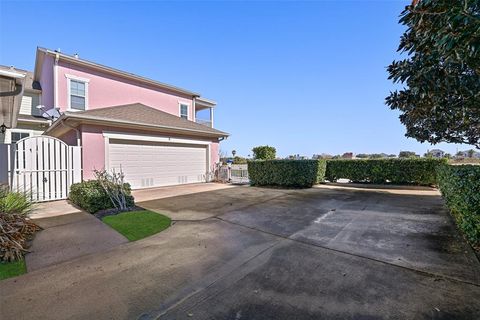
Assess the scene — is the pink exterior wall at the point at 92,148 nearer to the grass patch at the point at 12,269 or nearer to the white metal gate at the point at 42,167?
the white metal gate at the point at 42,167

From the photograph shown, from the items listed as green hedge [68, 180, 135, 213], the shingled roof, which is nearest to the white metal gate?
the shingled roof

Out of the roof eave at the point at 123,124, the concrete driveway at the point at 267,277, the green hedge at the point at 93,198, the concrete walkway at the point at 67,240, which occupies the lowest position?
the concrete driveway at the point at 267,277

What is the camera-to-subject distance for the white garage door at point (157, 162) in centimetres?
1017

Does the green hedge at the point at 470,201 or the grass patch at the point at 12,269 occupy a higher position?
the green hedge at the point at 470,201

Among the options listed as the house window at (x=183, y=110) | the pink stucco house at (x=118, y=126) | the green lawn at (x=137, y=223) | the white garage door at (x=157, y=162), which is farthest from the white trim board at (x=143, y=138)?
the green lawn at (x=137, y=223)

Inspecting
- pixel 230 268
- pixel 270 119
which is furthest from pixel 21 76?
pixel 270 119

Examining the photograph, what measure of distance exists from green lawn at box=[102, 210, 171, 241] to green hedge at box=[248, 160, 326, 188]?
7.36 metres

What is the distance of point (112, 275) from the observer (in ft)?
9.96

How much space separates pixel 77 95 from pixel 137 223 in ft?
33.6

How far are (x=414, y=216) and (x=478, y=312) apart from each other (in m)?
4.52

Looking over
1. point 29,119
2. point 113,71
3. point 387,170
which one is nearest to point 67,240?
point 29,119

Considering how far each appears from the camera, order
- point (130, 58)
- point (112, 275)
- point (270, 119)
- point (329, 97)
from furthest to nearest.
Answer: point (270, 119), point (329, 97), point (130, 58), point (112, 275)

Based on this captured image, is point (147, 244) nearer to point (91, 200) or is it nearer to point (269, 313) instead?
point (269, 313)

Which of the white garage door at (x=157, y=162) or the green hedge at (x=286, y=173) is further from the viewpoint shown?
A: the green hedge at (x=286, y=173)
